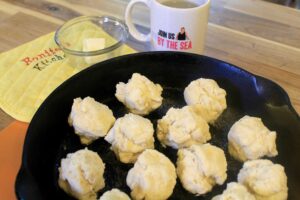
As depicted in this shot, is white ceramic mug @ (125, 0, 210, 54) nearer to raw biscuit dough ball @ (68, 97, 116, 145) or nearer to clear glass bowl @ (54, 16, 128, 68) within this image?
clear glass bowl @ (54, 16, 128, 68)

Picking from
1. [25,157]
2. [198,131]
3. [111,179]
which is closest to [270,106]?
[198,131]

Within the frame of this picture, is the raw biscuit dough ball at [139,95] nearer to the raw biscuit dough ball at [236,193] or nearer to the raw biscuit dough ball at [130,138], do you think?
the raw biscuit dough ball at [130,138]

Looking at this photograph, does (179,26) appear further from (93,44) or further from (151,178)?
(151,178)

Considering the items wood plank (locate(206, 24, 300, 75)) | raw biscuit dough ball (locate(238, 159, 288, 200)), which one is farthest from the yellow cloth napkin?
raw biscuit dough ball (locate(238, 159, 288, 200))

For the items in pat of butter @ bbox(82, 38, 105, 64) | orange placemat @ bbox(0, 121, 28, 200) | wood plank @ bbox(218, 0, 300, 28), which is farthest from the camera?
wood plank @ bbox(218, 0, 300, 28)

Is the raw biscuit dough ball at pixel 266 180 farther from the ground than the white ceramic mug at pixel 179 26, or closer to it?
closer to it

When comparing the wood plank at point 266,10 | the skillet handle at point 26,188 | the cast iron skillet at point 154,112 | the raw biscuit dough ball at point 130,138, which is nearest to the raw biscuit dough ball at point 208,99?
the cast iron skillet at point 154,112

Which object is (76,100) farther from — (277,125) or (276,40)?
(276,40)
